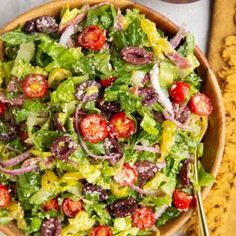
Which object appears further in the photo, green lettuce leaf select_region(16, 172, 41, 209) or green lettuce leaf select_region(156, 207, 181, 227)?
green lettuce leaf select_region(156, 207, 181, 227)

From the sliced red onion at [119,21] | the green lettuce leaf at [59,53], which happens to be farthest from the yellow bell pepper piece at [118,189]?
the sliced red onion at [119,21]

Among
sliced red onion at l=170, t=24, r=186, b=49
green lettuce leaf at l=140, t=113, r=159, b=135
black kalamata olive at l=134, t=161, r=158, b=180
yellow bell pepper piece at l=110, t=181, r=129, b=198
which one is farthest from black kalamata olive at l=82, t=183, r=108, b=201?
sliced red onion at l=170, t=24, r=186, b=49

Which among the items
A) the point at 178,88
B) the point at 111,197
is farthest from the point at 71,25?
the point at 111,197

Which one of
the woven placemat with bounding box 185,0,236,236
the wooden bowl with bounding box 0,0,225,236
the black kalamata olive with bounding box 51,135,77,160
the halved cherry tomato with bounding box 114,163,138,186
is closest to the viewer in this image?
the black kalamata olive with bounding box 51,135,77,160

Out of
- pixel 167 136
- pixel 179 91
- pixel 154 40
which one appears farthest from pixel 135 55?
pixel 167 136

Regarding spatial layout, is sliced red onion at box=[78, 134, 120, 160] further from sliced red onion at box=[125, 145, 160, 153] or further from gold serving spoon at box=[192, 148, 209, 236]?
gold serving spoon at box=[192, 148, 209, 236]

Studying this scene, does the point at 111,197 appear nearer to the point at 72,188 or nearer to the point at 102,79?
the point at 72,188
